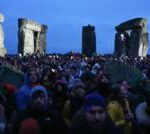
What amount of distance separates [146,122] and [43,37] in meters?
31.6

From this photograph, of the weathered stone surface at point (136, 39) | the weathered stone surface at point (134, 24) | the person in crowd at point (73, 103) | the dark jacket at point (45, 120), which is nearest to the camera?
the dark jacket at point (45, 120)

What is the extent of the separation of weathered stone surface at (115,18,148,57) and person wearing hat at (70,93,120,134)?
2649 cm

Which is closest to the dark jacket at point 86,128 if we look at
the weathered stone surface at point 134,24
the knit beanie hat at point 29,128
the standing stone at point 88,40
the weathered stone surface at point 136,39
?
the knit beanie hat at point 29,128

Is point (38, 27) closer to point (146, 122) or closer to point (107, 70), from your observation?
point (107, 70)

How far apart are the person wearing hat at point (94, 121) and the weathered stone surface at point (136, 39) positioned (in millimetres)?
26493

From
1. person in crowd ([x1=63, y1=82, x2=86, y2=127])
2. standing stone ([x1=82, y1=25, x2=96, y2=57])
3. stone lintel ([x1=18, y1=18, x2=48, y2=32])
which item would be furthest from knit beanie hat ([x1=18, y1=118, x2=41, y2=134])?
stone lintel ([x1=18, y1=18, x2=48, y2=32])

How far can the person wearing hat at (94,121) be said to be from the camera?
5766 millimetres

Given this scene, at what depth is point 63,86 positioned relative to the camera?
9844mm

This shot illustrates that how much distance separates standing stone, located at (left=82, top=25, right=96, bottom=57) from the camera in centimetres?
3376

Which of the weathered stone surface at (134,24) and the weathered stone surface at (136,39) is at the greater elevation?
the weathered stone surface at (134,24)

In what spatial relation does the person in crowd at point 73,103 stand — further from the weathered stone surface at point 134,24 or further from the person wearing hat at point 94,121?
the weathered stone surface at point 134,24

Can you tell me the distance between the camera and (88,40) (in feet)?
111

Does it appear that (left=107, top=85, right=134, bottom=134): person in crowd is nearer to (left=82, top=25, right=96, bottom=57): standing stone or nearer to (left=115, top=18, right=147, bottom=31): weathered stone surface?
(left=115, top=18, right=147, bottom=31): weathered stone surface

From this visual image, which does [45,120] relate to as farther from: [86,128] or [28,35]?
[28,35]
